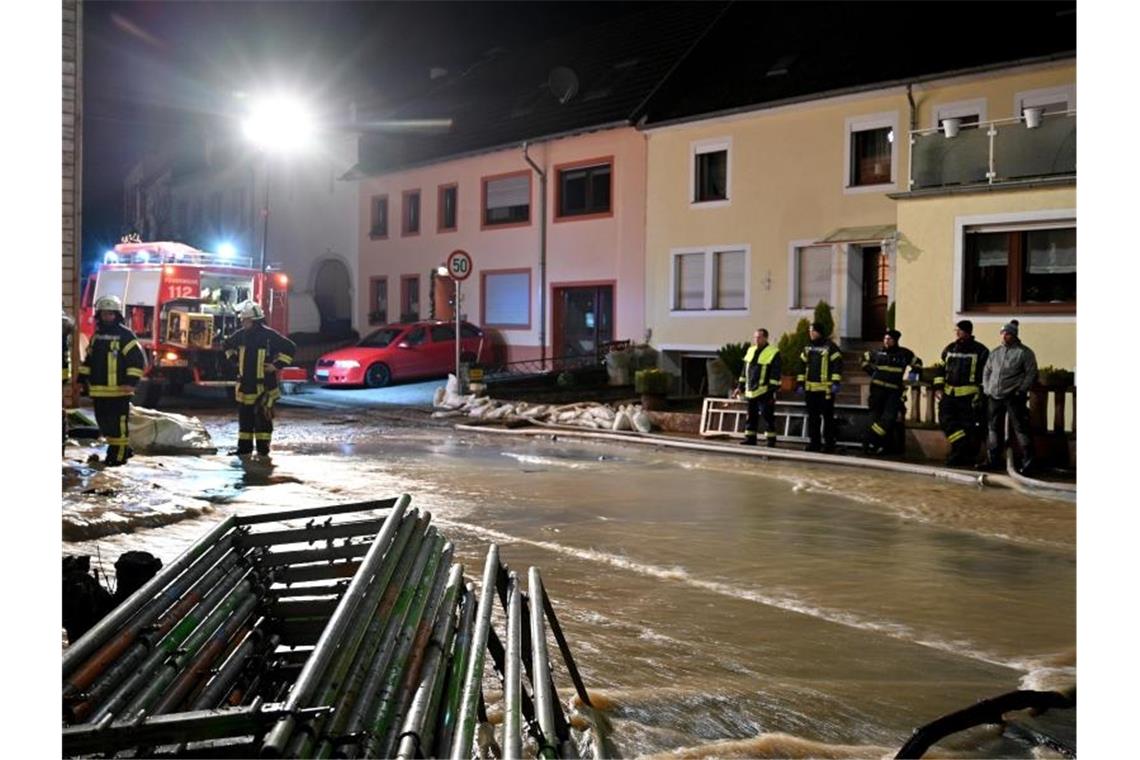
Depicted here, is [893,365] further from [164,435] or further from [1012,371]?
[164,435]

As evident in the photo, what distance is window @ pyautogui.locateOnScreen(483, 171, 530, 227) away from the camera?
77.1 feet

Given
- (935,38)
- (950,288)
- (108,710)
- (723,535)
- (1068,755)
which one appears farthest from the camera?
(935,38)

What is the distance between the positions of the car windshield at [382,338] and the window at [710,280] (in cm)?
498

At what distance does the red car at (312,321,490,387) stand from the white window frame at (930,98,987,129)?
830cm

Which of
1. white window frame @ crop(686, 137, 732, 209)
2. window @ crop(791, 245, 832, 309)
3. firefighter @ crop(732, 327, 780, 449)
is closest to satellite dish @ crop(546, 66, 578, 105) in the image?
white window frame @ crop(686, 137, 732, 209)

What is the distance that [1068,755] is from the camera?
12.0 ft

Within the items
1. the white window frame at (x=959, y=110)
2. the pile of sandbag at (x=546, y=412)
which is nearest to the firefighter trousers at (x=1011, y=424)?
the pile of sandbag at (x=546, y=412)

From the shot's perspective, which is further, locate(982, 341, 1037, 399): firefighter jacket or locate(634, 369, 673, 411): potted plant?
locate(634, 369, 673, 411): potted plant

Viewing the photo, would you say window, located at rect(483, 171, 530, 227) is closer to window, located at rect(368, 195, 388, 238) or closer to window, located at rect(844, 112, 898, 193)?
window, located at rect(368, 195, 388, 238)

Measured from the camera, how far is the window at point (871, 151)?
17047 mm

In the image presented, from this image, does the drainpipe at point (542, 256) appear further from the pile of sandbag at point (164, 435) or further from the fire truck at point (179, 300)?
the pile of sandbag at point (164, 435)

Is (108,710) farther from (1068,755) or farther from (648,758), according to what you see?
(1068,755)

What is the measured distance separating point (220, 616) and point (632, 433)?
1023 cm
